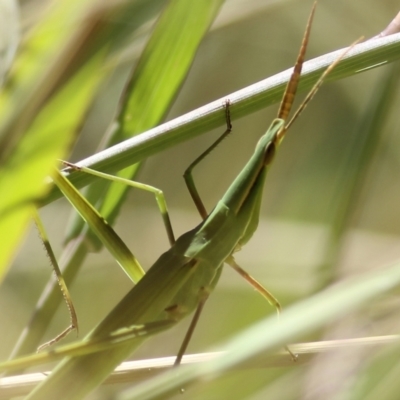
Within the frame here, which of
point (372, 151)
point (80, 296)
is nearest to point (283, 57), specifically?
point (372, 151)

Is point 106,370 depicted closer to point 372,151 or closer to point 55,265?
point 55,265

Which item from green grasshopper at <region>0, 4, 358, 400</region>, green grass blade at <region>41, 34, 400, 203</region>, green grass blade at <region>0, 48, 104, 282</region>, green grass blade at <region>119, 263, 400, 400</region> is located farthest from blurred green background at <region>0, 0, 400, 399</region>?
green grass blade at <region>0, 48, 104, 282</region>

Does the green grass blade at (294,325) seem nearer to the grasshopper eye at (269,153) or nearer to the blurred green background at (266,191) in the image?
the grasshopper eye at (269,153)

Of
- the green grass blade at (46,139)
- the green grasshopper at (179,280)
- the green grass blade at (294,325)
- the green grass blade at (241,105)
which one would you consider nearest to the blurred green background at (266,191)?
the green grasshopper at (179,280)

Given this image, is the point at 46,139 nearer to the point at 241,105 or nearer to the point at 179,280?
the point at 241,105

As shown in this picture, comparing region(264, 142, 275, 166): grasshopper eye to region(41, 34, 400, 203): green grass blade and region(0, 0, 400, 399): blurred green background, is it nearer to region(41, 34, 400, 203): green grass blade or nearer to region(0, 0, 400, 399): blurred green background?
region(41, 34, 400, 203): green grass blade

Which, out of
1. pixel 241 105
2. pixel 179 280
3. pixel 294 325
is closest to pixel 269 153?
pixel 241 105
